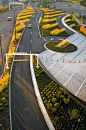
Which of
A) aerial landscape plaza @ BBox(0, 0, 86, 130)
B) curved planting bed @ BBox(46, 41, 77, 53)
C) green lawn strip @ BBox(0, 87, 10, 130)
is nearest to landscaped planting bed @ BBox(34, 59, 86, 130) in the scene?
aerial landscape plaza @ BBox(0, 0, 86, 130)

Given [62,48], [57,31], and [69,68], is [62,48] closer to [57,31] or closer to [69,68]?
[69,68]

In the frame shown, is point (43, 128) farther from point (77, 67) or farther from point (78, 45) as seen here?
point (78, 45)

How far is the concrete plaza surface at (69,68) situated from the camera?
27086 mm

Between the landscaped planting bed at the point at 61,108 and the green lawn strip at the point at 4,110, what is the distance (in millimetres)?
6054

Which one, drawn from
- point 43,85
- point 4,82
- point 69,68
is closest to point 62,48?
point 69,68

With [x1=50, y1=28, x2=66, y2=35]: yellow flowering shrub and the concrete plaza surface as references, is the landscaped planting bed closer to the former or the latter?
the concrete plaza surface

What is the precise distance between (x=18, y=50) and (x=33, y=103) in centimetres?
2050

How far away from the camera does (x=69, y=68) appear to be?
109 feet

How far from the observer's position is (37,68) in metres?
33.1

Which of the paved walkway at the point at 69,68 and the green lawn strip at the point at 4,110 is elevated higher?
the paved walkway at the point at 69,68

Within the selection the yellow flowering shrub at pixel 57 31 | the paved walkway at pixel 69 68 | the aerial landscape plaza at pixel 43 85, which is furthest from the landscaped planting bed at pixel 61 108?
the yellow flowering shrub at pixel 57 31

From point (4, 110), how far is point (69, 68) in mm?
16663

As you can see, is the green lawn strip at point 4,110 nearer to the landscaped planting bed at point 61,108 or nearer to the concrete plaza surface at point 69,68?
the landscaped planting bed at point 61,108

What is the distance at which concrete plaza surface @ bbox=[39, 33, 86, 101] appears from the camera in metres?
27.1
